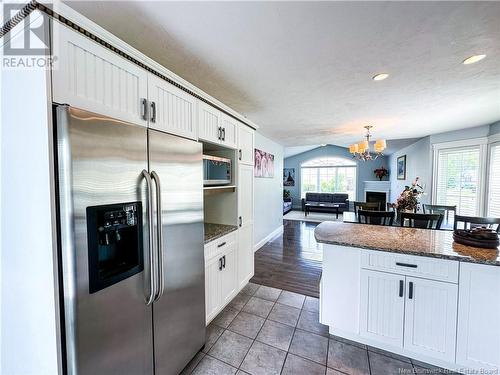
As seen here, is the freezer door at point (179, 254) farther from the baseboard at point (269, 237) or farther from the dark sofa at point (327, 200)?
the dark sofa at point (327, 200)

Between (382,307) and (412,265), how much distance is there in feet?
1.37

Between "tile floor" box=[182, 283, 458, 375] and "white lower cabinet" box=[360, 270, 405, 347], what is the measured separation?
177 millimetres

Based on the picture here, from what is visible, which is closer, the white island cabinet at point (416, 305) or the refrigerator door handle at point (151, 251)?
the refrigerator door handle at point (151, 251)

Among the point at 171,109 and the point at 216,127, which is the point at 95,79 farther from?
the point at 216,127

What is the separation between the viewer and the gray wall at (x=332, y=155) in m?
9.02

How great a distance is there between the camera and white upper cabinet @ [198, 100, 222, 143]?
1.86 m

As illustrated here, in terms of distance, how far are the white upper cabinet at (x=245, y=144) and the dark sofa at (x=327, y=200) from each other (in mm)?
6462

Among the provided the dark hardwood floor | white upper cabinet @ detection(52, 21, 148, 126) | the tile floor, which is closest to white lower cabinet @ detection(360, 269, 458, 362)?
the tile floor

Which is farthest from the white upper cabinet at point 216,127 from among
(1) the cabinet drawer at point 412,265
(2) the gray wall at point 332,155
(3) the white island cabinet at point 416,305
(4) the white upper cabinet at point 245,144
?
(2) the gray wall at point 332,155

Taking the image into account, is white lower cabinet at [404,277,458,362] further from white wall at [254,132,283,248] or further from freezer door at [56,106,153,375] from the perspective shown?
white wall at [254,132,283,248]

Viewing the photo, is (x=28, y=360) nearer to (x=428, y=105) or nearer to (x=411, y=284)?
(x=411, y=284)

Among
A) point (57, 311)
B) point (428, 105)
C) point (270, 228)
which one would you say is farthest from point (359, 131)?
point (57, 311)

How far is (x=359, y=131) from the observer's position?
4.52m

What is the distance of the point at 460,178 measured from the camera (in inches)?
162
